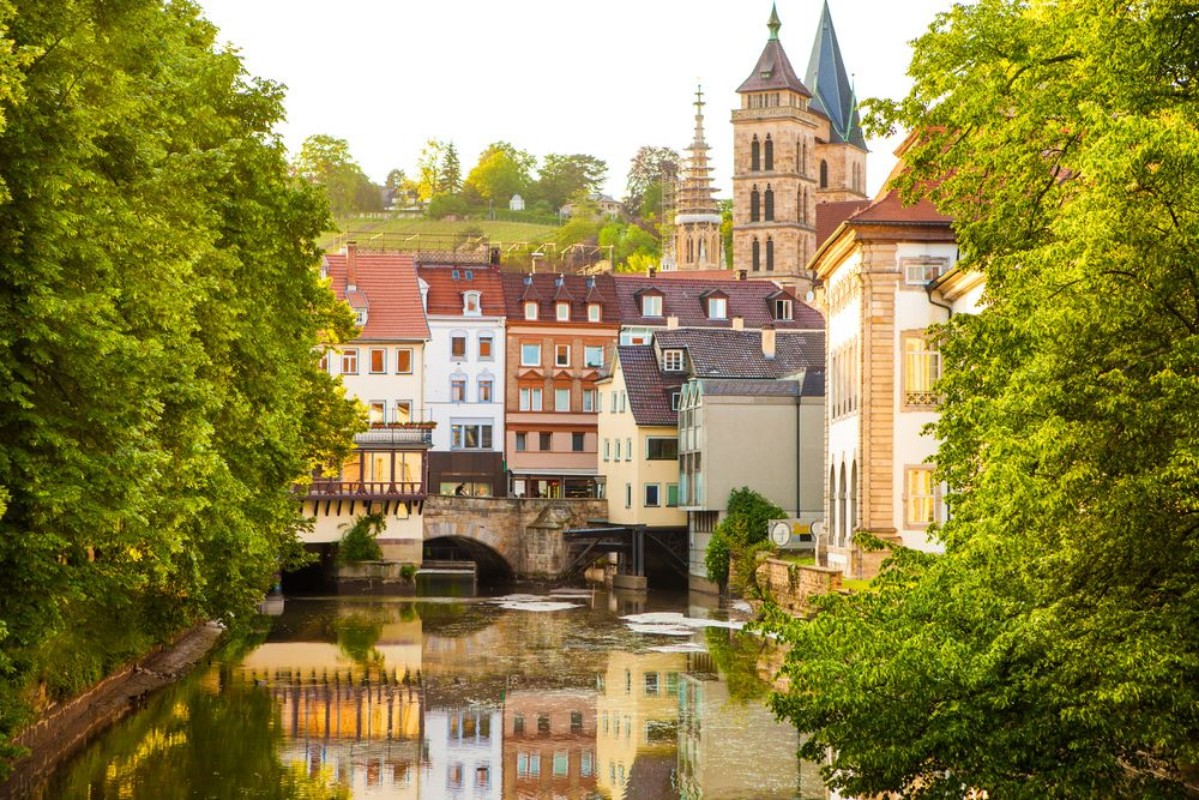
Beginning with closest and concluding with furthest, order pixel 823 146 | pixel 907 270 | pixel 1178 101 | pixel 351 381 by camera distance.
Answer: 1. pixel 1178 101
2. pixel 907 270
3. pixel 351 381
4. pixel 823 146

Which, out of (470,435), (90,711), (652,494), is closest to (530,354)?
(470,435)

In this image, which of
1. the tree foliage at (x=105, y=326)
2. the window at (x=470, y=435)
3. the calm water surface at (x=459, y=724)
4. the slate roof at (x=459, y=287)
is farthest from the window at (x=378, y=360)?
the tree foliage at (x=105, y=326)

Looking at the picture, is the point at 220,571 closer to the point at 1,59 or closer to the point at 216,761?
the point at 216,761

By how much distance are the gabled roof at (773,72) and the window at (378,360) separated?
7526 centimetres

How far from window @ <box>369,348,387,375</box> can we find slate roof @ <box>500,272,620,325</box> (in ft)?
25.3

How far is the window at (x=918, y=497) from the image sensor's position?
147 ft

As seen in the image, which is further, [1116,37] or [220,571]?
[220,571]

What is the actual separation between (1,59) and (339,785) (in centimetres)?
1264

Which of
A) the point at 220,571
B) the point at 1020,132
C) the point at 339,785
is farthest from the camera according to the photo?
the point at 220,571

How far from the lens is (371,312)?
273ft

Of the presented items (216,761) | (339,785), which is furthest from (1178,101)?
(216,761)

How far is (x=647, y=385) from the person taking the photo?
7469 centimetres

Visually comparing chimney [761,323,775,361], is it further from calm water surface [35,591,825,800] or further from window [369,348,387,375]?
calm water surface [35,591,825,800]

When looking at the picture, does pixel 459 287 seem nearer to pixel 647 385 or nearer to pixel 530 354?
pixel 530 354
